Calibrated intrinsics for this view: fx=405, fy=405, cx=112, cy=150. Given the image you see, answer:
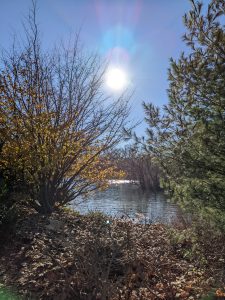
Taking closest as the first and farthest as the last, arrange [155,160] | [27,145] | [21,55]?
[155,160] < [27,145] < [21,55]

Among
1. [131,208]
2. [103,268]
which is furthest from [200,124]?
[131,208]

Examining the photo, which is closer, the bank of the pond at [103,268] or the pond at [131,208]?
the bank of the pond at [103,268]

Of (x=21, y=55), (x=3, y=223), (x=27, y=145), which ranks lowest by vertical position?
(x=3, y=223)

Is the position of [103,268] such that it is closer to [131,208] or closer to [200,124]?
[200,124]

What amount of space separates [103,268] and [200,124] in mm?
2053

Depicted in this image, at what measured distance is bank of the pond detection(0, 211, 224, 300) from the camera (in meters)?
4.36

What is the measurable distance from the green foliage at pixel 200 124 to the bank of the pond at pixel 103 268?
2.67 feet

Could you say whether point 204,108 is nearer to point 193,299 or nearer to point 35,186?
point 193,299

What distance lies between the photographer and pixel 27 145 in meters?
9.58

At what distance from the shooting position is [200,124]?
4.80 meters

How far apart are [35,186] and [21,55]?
3.54m

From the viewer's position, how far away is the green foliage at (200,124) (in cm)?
469

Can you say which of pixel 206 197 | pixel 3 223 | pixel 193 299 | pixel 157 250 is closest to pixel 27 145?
pixel 3 223

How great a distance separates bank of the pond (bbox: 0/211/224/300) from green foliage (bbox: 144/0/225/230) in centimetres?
81
